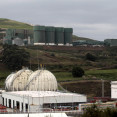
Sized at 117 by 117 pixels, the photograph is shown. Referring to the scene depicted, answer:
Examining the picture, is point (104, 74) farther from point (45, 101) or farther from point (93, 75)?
point (45, 101)

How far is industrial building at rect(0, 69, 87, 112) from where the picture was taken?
331 ft

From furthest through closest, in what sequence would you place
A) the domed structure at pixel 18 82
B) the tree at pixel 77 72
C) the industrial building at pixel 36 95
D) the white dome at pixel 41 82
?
the tree at pixel 77 72 < the domed structure at pixel 18 82 < the white dome at pixel 41 82 < the industrial building at pixel 36 95

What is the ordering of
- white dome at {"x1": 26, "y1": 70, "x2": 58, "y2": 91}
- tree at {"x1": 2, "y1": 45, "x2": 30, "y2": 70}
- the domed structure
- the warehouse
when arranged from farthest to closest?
tree at {"x1": 2, "y1": 45, "x2": 30, "y2": 70}, the domed structure, white dome at {"x1": 26, "y1": 70, "x2": 58, "y2": 91}, the warehouse

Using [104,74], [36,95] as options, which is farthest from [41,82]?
[104,74]

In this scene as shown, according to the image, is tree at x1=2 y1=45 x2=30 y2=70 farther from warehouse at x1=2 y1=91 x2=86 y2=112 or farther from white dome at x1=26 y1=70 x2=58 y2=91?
warehouse at x1=2 y1=91 x2=86 y2=112

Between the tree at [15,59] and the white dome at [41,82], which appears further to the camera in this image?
the tree at [15,59]

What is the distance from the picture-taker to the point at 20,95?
354 feet

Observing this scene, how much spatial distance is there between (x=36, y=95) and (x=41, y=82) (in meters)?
13.9

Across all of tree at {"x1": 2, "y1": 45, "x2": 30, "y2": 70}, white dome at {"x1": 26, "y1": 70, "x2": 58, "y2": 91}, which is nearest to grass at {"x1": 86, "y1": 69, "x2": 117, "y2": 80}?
tree at {"x1": 2, "y1": 45, "x2": 30, "y2": 70}

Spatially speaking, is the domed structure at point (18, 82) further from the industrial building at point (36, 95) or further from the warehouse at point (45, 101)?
the warehouse at point (45, 101)

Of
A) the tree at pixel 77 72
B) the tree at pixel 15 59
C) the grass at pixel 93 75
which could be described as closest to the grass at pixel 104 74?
the grass at pixel 93 75

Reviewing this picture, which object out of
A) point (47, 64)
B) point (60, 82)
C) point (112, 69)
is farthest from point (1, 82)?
point (112, 69)

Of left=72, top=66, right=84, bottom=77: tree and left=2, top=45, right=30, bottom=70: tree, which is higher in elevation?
left=2, top=45, right=30, bottom=70: tree

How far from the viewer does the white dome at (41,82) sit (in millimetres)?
119438
